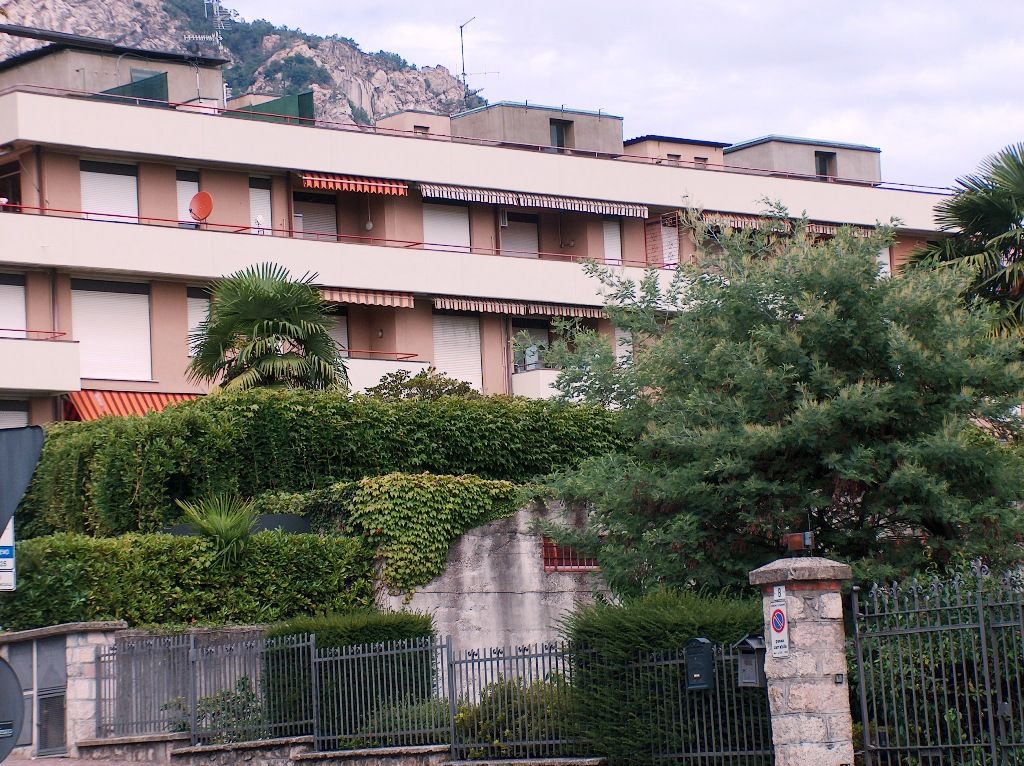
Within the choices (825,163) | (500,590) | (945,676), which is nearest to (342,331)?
(500,590)

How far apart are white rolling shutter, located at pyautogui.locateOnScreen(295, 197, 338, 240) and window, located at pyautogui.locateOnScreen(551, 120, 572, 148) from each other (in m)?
7.47

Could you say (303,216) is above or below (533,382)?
above

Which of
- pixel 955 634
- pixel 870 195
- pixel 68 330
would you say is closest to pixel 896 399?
pixel 955 634

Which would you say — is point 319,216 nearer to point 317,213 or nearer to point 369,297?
point 317,213

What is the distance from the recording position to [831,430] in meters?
17.7

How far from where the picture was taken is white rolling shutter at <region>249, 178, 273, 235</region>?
37181 millimetres

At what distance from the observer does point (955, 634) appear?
1372cm

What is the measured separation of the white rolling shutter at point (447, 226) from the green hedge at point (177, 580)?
15.9m

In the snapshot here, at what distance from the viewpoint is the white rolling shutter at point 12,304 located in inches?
1341

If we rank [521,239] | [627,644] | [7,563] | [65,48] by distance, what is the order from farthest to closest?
1. [521,239]
2. [65,48]
3. [627,644]
4. [7,563]

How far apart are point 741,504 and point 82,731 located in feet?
30.6

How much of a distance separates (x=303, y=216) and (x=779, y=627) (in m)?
26.5

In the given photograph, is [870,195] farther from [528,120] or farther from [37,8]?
[37,8]

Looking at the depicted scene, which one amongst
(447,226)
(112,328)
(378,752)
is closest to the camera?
(378,752)
